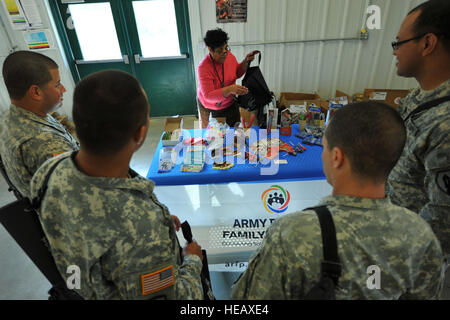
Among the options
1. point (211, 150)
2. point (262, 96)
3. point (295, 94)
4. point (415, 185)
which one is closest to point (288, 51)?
point (295, 94)

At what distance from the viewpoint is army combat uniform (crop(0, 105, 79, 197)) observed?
4.12ft

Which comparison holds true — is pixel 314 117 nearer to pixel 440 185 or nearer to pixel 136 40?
pixel 440 185

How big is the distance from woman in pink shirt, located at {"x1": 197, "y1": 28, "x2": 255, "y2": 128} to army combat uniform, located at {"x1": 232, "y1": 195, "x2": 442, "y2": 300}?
1996 mm

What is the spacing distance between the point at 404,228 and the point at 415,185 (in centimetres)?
78

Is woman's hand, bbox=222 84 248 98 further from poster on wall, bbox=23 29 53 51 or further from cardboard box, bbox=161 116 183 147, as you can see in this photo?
poster on wall, bbox=23 29 53 51

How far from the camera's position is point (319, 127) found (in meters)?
2.52

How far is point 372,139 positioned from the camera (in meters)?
0.74

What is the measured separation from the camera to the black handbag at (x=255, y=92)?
2.67 m

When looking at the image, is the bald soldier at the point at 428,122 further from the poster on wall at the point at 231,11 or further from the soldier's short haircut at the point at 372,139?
the poster on wall at the point at 231,11

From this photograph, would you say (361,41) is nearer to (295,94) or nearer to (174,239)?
(295,94)

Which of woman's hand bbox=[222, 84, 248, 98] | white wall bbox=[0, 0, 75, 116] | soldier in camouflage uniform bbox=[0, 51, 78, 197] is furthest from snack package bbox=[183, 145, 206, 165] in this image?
white wall bbox=[0, 0, 75, 116]

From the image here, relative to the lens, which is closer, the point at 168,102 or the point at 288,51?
the point at 288,51

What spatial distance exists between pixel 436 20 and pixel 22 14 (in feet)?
19.4

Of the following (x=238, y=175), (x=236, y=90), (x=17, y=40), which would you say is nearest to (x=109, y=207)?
(x=238, y=175)
